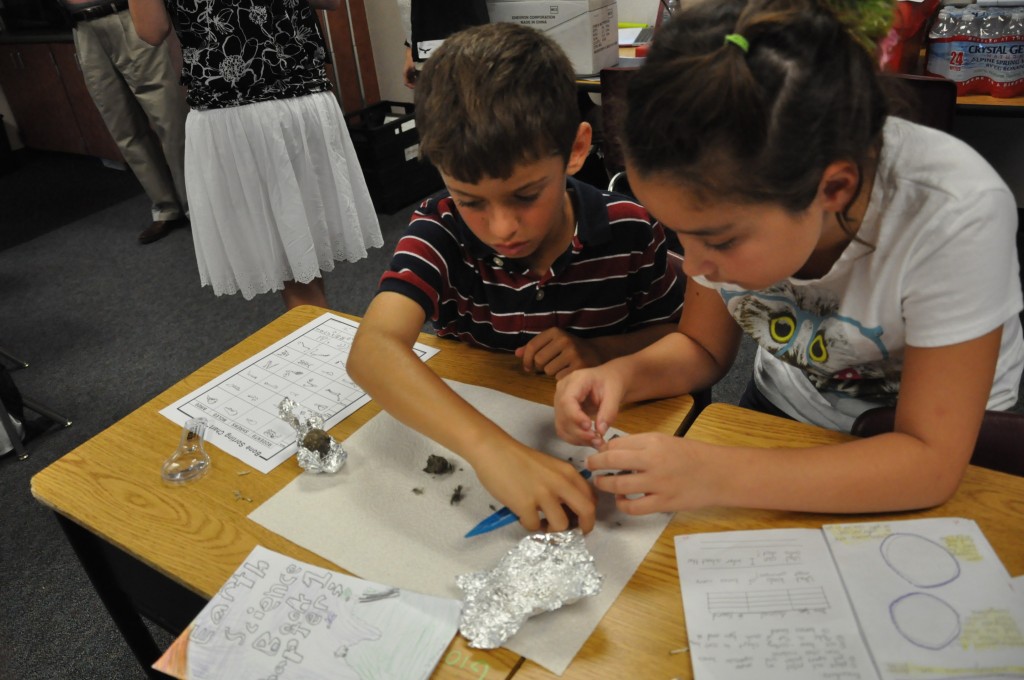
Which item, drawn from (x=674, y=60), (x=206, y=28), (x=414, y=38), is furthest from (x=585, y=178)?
(x=674, y=60)

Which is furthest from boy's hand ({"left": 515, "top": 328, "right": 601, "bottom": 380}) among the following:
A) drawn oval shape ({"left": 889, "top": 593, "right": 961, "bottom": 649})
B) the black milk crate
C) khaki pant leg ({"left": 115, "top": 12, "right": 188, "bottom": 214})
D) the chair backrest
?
khaki pant leg ({"left": 115, "top": 12, "right": 188, "bottom": 214})

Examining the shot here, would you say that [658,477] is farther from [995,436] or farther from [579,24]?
[579,24]

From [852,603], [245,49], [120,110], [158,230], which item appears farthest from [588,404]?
[120,110]

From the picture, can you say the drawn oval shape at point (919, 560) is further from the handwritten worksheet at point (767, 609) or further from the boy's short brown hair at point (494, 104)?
the boy's short brown hair at point (494, 104)

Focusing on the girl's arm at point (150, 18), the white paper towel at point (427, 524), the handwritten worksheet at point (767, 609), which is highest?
the girl's arm at point (150, 18)

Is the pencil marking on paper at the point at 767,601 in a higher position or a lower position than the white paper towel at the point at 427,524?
higher

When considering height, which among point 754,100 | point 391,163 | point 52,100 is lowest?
point 391,163

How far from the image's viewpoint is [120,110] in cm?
323

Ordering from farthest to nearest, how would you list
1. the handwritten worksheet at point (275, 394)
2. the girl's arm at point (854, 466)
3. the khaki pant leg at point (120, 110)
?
the khaki pant leg at point (120, 110) < the handwritten worksheet at point (275, 394) < the girl's arm at point (854, 466)

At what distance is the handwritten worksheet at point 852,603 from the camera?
1.74 ft

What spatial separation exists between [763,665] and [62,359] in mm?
2549

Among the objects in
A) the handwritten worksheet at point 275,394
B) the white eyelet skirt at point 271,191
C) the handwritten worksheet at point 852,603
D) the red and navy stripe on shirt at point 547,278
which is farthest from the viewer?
Answer: the white eyelet skirt at point 271,191

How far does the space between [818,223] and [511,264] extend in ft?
1.54

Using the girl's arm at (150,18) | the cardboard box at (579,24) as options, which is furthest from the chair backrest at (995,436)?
the girl's arm at (150,18)
